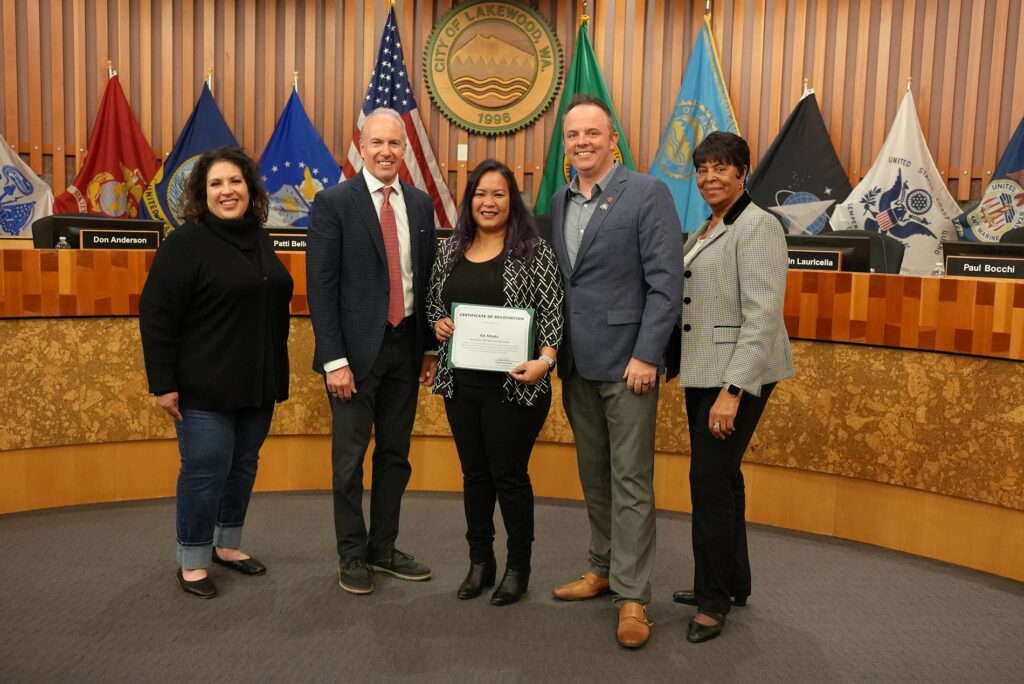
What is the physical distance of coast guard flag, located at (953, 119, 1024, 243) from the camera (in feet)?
17.7

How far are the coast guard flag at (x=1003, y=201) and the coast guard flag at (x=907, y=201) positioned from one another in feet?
0.49

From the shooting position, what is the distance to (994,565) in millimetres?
3258

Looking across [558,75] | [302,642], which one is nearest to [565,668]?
[302,642]

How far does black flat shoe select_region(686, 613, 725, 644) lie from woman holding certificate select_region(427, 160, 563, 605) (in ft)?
1.81

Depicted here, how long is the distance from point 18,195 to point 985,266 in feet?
18.2

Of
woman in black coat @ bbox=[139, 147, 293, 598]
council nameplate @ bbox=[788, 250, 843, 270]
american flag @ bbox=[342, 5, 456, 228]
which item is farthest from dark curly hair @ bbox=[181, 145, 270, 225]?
american flag @ bbox=[342, 5, 456, 228]

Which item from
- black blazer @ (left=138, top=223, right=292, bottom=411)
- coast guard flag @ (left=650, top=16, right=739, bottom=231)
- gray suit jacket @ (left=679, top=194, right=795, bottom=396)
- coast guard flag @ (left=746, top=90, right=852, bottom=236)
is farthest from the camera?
coast guard flag @ (left=650, top=16, right=739, bottom=231)

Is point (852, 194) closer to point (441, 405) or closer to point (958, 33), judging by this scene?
point (958, 33)

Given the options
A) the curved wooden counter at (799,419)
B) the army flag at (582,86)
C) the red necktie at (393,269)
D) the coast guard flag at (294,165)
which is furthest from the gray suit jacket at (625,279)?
the coast guard flag at (294,165)

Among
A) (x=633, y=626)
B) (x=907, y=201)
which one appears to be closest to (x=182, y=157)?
(x=907, y=201)

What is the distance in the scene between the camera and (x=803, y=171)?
19.5 ft

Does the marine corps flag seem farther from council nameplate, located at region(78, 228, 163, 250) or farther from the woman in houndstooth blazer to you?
the woman in houndstooth blazer

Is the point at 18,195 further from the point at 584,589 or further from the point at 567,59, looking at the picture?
the point at 584,589

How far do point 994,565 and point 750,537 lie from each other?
86 cm
